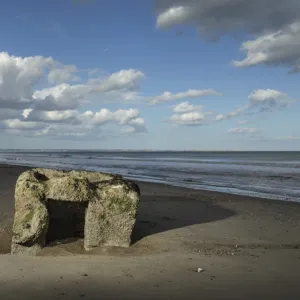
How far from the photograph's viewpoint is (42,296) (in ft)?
16.8

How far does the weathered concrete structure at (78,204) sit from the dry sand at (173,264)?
1.11 ft

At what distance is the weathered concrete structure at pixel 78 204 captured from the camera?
8117 mm

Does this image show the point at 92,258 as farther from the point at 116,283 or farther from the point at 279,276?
the point at 279,276

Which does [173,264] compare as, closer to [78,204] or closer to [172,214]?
[78,204]

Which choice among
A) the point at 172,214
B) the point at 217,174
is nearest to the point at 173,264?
the point at 172,214

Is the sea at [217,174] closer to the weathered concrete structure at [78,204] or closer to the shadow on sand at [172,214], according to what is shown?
the shadow on sand at [172,214]

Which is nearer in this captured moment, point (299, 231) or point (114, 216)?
point (114, 216)

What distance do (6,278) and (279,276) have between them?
4.61 metres

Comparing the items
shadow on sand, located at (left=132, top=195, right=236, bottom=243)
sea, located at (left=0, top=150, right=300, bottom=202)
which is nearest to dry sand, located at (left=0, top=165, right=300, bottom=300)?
shadow on sand, located at (left=132, top=195, right=236, bottom=243)

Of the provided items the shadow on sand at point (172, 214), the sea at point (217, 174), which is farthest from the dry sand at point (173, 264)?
the sea at point (217, 174)

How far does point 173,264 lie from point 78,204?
2.82 meters

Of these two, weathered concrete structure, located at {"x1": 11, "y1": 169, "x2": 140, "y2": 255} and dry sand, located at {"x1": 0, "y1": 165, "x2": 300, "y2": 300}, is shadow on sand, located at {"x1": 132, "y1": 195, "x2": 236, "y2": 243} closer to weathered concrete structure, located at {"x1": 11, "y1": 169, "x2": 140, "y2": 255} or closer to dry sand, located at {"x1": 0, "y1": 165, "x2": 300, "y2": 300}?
dry sand, located at {"x1": 0, "y1": 165, "x2": 300, "y2": 300}

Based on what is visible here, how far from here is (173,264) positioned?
280 inches

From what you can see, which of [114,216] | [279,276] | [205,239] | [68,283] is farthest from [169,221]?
[68,283]
